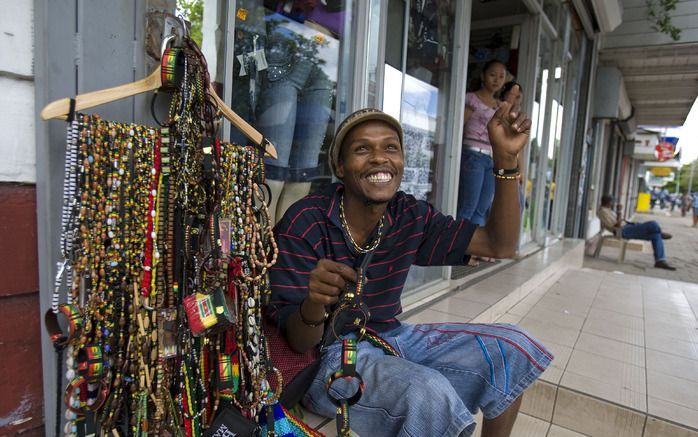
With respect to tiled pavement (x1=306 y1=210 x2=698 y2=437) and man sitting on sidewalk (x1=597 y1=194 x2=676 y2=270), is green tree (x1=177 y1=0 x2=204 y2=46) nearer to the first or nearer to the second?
tiled pavement (x1=306 y1=210 x2=698 y2=437)

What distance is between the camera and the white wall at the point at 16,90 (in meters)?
1.03

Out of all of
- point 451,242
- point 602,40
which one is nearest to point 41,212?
point 451,242

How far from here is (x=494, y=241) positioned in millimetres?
1620

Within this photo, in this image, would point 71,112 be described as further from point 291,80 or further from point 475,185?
point 475,185

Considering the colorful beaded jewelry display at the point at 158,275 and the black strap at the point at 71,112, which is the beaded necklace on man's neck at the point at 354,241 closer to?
the colorful beaded jewelry display at the point at 158,275

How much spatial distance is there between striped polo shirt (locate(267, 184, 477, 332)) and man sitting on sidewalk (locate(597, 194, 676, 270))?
28.9ft

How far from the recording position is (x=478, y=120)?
12.8 feet

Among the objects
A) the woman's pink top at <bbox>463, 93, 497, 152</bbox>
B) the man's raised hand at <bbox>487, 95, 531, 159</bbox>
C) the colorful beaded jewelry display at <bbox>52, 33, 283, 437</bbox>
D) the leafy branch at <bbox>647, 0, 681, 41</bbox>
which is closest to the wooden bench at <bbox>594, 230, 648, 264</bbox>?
the leafy branch at <bbox>647, 0, 681, 41</bbox>

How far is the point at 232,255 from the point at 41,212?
1.70 ft

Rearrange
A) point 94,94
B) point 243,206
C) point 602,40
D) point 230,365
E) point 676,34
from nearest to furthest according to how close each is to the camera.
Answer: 1. point 94,94
2. point 230,365
3. point 243,206
4. point 676,34
5. point 602,40

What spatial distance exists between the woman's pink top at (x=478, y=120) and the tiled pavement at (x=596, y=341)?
1.33 meters

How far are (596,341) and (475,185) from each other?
166 centimetres

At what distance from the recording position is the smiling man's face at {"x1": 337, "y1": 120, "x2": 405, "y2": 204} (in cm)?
152

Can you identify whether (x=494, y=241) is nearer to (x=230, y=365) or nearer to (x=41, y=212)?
(x=230, y=365)
